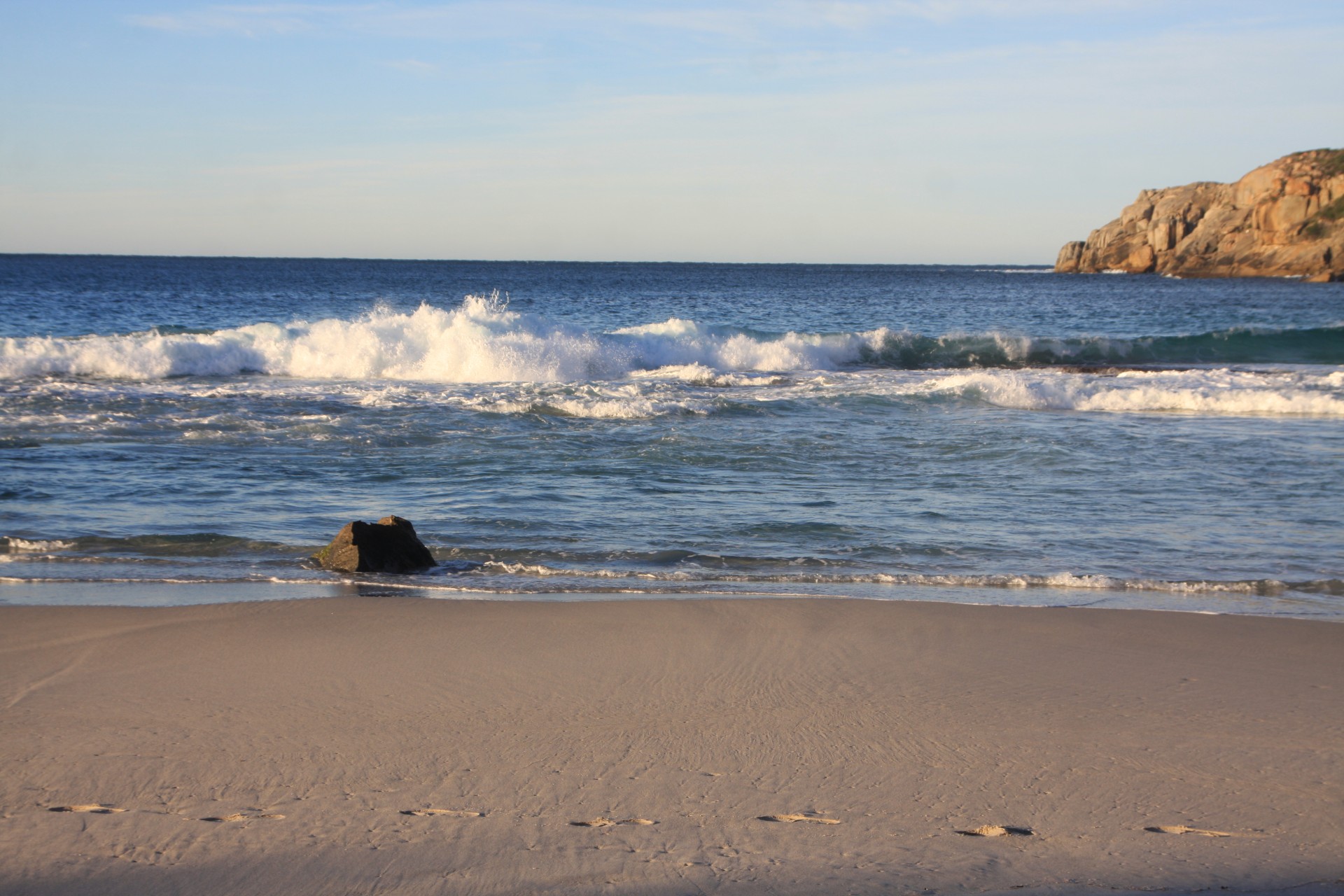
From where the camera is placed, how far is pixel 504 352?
19094mm

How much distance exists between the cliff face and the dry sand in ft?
253

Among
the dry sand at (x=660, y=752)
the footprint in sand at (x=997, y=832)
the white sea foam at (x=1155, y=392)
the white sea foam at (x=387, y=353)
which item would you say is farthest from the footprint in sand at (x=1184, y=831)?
the white sea foam at (x=387, y=353)

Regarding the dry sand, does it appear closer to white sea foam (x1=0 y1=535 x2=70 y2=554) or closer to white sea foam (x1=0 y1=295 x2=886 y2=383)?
white sea foam (x1=0 y1=535 x2=70 y2=554)

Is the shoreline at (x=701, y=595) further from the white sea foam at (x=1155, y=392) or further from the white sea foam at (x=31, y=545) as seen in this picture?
the white sea foam at (x=1155, y=392)

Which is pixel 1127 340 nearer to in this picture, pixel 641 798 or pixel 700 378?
pixel 700 378

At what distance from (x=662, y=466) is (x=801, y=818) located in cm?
706

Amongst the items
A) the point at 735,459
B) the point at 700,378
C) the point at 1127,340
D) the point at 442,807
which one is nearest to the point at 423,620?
the point at 442,807

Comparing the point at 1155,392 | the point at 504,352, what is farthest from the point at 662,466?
the point at 1155,392

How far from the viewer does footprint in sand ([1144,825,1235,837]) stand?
3078 millimetres

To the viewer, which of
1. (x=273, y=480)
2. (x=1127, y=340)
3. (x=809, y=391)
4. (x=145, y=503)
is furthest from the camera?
(x=1127, y=340)

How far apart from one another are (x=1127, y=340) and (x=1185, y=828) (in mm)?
26493

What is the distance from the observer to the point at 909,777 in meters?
3.45

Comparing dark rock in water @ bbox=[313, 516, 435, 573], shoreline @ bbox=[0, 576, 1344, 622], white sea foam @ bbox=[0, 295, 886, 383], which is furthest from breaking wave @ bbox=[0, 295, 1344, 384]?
shoreline @ bbox=[0, 576, 1344, 622]

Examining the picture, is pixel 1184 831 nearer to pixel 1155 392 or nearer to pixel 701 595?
pixel 701 595
